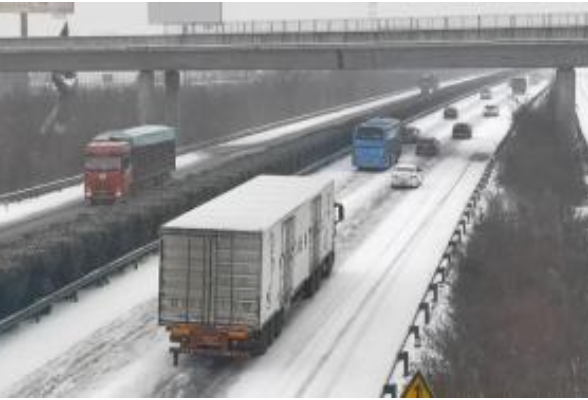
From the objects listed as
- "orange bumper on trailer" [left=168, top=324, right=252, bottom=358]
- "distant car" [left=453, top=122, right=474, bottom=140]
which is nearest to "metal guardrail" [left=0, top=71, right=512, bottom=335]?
"orange bumper on trailer" [left=168, top=324, right=252, bottom=358]

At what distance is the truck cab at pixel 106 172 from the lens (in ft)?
156

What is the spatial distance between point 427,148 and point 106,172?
100.0 ft

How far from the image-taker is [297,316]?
28.6 meters

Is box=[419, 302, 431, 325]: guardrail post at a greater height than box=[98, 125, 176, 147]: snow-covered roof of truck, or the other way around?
box=[98, 125, 176, 147]: snow-covered roof of truck

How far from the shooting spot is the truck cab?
47.5 meters

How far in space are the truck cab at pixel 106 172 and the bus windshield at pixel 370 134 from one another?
1909cm

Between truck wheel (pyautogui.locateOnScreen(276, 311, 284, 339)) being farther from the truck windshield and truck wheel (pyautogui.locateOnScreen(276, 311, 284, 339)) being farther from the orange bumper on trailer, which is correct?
the truck windshield

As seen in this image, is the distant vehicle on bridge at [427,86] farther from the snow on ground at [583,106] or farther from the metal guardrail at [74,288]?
the metal guardrail at [74,288]

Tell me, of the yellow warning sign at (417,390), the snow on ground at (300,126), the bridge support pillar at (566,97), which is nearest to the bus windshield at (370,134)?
the bridge support pillar at (566,97)

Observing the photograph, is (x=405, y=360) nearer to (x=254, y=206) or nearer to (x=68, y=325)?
(x=254, y=206)

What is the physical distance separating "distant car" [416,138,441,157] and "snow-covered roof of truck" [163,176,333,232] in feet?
133

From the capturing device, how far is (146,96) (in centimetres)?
8288

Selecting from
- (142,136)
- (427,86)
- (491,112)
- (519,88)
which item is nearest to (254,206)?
(142,136)

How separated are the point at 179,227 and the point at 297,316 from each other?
6.27 metres
